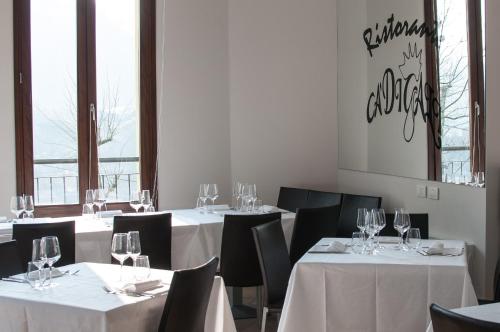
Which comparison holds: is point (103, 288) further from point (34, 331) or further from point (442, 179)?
point (442, 179)

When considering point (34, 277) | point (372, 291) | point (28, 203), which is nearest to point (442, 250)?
point (372, 291)

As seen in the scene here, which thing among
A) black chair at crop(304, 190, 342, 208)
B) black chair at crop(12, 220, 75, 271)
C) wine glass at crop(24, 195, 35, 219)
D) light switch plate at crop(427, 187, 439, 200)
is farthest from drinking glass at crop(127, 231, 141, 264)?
black chair at crop(304, 190, 342, 208)

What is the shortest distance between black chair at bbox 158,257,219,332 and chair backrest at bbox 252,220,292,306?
0.90 meters

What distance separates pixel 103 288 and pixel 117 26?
13.0 ft

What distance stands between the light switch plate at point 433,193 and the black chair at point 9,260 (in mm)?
3042

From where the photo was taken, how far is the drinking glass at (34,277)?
3018 millimetres

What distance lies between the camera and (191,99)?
6.61 metres

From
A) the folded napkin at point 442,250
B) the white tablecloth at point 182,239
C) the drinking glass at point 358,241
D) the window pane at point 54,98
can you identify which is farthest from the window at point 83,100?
the folded napkin at point 442,250

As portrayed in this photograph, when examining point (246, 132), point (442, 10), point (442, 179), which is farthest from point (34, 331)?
point (246, 132)

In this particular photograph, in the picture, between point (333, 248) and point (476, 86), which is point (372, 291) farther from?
point (476, 86)

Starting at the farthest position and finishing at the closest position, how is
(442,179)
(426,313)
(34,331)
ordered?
(442,179) → (426,313) → (34,331)

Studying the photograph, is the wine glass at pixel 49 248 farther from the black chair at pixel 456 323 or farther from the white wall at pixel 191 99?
the white wall at pixel 191 99

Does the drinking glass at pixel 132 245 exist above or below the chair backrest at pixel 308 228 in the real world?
above

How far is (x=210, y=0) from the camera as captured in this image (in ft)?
21.7
